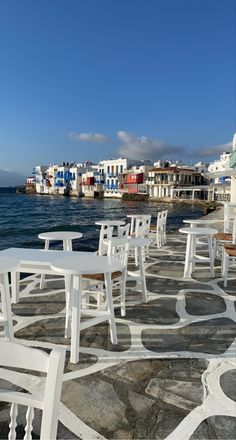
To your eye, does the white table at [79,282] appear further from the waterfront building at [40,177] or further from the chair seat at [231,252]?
the waterfront building at [40,177]

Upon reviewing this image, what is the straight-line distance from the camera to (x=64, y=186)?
82.3 m

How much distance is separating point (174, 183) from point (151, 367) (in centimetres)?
5684

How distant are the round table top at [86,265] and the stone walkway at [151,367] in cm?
75

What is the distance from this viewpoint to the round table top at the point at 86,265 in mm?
2773

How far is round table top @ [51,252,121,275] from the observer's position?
9.10ft

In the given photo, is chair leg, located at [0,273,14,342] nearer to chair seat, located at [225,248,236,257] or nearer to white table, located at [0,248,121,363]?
white table, located at [0,248,121,363]

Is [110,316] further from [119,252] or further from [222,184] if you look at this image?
[222,184]

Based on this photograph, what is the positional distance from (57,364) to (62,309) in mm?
2950

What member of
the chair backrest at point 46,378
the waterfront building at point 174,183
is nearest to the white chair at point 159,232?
the chair backrest at point 46,378

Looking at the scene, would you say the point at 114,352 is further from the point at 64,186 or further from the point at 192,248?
the point at 64,186

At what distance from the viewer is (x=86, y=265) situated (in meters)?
2.96

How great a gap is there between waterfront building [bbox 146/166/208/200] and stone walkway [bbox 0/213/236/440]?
5251cm

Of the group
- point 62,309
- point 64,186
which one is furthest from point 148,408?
point 64,186

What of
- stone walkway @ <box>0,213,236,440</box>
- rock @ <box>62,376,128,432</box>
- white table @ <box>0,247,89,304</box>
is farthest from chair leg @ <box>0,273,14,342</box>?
rock @ <box>62,376,128,432</box>
